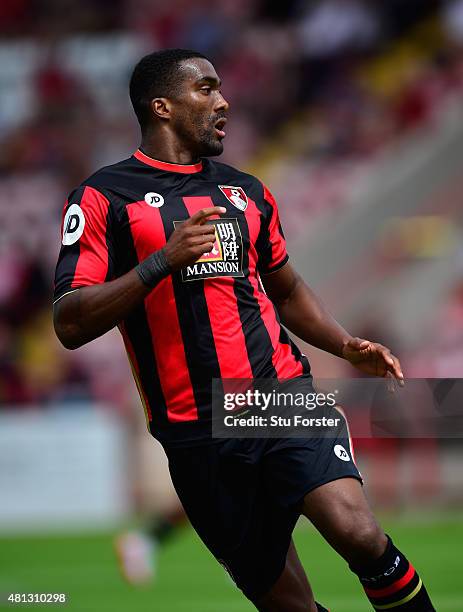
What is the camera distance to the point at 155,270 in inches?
171

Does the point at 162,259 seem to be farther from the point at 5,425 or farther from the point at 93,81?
the point at 93,81

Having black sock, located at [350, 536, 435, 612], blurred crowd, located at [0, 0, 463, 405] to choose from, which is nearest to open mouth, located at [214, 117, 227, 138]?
black sock, located at [350, 536, 435, 612]

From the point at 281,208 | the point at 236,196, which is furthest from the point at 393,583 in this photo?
the point at 281,208

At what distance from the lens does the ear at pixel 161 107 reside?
4.86 meters

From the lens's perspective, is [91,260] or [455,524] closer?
[91,260]

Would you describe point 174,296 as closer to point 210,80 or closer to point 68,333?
point 68,333

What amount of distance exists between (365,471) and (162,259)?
9197 mm

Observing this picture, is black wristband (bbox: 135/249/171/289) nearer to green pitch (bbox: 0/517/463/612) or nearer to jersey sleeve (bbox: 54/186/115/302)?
jersey sleeve (bbox: 54/186/115/302)

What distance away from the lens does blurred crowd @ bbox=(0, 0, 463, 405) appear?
586 inches

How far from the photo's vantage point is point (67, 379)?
14555mm

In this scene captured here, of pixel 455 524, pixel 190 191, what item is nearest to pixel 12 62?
pixel 455 524

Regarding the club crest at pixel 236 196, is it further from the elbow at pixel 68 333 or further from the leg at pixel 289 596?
the leg at pixel 289 596

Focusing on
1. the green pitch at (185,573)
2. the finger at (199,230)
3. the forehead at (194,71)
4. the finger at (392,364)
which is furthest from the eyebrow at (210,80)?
the green pitch at (185,573)

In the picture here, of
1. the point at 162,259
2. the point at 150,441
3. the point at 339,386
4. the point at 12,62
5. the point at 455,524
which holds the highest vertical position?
the point at 12,62
